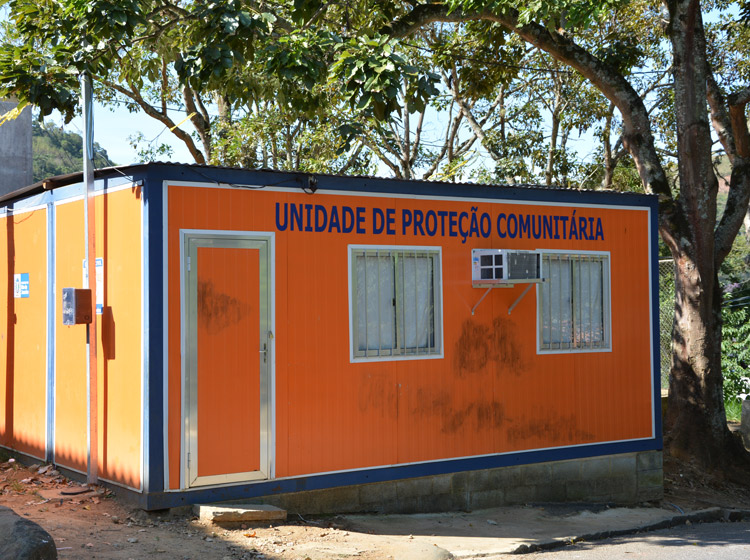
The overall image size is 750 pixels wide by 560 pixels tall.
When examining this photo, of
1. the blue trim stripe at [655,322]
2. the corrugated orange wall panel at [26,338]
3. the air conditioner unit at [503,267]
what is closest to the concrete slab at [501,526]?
the blue trim stripe at [655,322]

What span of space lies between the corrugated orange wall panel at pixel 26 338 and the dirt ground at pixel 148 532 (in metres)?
0.83

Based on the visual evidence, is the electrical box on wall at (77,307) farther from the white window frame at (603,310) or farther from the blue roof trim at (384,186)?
the white window frame at (603,310)

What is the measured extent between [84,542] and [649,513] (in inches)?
255

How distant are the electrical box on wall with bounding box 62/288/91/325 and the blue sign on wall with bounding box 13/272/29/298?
1821 mm

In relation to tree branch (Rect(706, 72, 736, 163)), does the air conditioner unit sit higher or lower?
lower

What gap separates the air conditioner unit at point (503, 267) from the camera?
8789 mm

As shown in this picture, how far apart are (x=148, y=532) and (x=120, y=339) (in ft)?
5.74

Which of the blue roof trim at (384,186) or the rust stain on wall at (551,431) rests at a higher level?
the blue roof trim at (384,186)

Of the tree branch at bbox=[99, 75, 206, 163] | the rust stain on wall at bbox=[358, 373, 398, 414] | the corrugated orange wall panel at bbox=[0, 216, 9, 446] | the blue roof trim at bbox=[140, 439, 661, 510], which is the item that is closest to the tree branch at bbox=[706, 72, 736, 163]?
the blue roof trim at bbox=[140, 439, 661, 510]

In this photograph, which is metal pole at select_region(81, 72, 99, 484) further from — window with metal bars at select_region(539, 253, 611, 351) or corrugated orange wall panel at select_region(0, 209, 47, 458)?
window with metal bars at select_region(539, 253, 611, 351)

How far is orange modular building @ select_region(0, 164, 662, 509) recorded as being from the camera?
24.0ft

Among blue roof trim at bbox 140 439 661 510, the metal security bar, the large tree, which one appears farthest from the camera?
the large tree

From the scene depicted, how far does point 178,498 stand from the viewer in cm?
721

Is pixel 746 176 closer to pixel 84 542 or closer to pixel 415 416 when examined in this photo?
pixel 415 416
